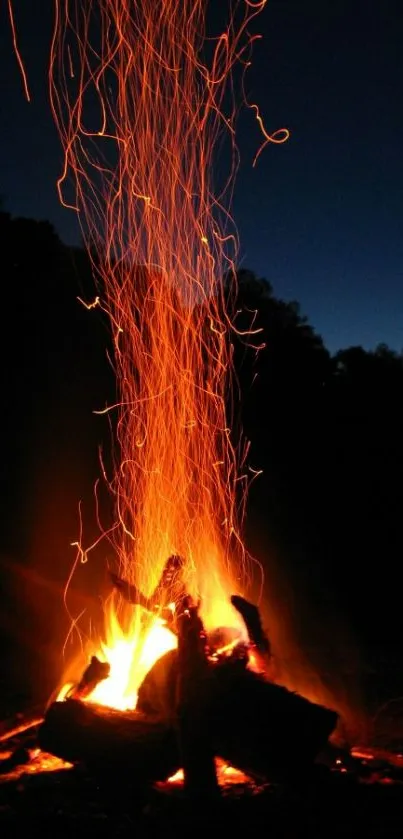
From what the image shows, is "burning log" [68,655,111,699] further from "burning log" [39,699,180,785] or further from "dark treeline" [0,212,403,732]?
"dark treeline" [0,212,403,732]

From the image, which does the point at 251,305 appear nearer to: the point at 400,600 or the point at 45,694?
the point at 400,600

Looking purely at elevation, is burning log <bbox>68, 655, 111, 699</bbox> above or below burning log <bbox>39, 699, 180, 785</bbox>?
above

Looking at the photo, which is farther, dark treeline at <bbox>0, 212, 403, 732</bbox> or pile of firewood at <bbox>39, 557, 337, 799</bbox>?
Result: dark treeline at <bbox>0, 212, 403, 732</bbox>

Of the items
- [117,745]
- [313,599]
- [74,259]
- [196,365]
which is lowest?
[117,745]

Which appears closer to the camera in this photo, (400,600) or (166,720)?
(166,720)

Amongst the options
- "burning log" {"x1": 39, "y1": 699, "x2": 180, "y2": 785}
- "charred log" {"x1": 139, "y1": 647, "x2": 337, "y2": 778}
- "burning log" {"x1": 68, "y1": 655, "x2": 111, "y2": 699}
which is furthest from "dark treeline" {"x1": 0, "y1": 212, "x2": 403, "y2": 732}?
"charred log" {"x1": 139, "y1": 647, "x2": 337, "y2": 778}

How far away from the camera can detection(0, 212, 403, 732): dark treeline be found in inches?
416

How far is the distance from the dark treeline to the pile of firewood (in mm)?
3702

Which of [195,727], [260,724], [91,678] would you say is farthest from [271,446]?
[195,727]

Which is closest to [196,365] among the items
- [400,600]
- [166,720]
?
[400,600]

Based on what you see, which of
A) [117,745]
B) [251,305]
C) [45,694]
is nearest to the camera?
[117,745]

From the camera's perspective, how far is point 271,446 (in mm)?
12781

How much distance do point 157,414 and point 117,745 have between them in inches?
158

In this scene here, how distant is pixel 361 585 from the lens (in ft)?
38.7
